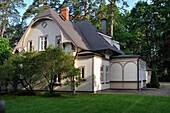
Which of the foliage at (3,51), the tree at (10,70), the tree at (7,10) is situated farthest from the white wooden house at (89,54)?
the tree at (7,10)

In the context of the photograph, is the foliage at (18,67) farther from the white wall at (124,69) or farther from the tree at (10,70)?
the white wall at (124,69)

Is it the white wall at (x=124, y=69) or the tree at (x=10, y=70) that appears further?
the white wall at (x=124, y=69)

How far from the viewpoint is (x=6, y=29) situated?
35.5 metres

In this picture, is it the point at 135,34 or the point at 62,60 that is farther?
the point at 135,34

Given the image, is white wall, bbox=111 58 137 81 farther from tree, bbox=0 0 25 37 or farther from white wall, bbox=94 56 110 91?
tree, bbox=0 0 25 37

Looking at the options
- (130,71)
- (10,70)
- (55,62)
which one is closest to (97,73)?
(130,71)

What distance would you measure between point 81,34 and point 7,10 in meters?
19.6

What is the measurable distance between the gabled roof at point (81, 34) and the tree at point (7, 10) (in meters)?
15.1

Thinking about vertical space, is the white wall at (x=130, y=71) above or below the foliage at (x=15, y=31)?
below

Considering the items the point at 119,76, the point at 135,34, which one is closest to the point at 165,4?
the point at 135,34

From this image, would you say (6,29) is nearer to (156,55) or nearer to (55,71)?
(55,71)

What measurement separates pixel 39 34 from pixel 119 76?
9.74 metres

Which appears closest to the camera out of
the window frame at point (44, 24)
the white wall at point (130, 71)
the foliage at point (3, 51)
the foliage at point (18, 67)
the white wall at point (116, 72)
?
the foliage at point (18, 67)

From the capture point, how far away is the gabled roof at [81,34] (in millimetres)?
18484
